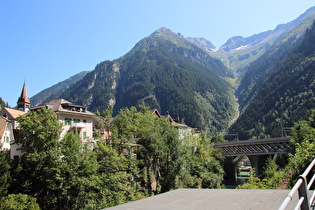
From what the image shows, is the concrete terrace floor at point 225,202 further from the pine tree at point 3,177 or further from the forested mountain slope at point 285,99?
the forested mountain slope at point 285,99

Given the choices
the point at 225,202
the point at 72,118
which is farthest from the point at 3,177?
the point at 225,202

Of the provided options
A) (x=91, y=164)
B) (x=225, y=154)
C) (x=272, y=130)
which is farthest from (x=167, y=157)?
(x=272, y=130)

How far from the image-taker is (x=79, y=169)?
3206 cm

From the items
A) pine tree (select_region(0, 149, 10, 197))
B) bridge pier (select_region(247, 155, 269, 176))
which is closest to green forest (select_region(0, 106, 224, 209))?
pine tree (select_region(0, 149, 10, 197))

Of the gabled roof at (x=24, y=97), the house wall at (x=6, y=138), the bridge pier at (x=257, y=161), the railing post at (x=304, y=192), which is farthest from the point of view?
the gabled roof at (x=24, y=97)

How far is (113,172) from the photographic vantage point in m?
36.8

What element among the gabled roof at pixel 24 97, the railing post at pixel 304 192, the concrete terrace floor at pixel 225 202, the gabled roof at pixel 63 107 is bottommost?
the concrete terrace floor at pixel 225 202

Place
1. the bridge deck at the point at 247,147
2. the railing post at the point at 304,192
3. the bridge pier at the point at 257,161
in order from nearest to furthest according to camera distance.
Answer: the railing post at the point at 304,192 < the bridge deck at the point at 247,147 < the bridge pier at the point at 257,161

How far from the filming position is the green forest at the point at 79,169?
30.7 metres

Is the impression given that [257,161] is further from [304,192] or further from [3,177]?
[304,192]

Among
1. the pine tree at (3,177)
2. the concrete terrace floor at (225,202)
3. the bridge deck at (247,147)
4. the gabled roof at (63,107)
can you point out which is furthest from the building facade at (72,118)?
the bridge deck at (247,147)

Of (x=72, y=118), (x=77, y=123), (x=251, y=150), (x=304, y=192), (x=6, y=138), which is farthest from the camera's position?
(x=251, y=150)

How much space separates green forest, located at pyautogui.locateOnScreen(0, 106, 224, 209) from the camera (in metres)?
30.7

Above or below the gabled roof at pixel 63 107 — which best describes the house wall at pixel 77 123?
below
